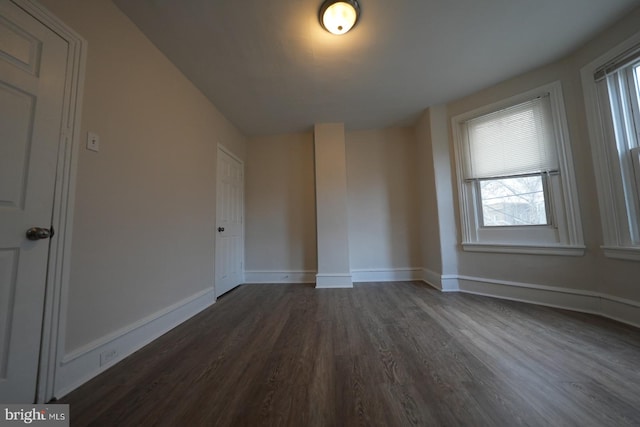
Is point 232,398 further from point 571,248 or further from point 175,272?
point 571,248

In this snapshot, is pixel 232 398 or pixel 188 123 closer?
pixel 232 398

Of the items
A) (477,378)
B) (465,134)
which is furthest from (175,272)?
(465,134)

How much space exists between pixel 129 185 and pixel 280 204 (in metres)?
2.20

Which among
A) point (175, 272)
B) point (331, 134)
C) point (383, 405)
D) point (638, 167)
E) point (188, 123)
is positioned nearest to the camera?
point (383, 405)

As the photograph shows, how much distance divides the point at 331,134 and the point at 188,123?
1.98 meters

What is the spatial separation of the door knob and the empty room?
0.01 m

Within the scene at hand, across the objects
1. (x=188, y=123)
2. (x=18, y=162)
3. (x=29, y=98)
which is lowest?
(x=18, y=162)

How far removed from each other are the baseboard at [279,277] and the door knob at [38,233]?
262 centimetres

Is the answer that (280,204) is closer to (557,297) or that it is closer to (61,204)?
(61,204)

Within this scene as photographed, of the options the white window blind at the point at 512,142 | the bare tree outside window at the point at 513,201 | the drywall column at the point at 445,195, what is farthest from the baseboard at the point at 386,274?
the white window blind at the point at 512,142

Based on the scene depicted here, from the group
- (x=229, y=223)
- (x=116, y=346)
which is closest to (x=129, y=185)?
(x=116, y=346)

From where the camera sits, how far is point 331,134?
3406mm

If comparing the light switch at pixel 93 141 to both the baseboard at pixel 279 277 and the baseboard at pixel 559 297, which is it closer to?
the baseboard at pixel 279 277

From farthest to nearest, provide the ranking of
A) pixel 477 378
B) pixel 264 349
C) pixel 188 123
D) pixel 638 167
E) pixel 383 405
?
pixel 188 123 → pixel 638 167 → pixel 264 349 → pixel 477 378 → pixel 383 405
